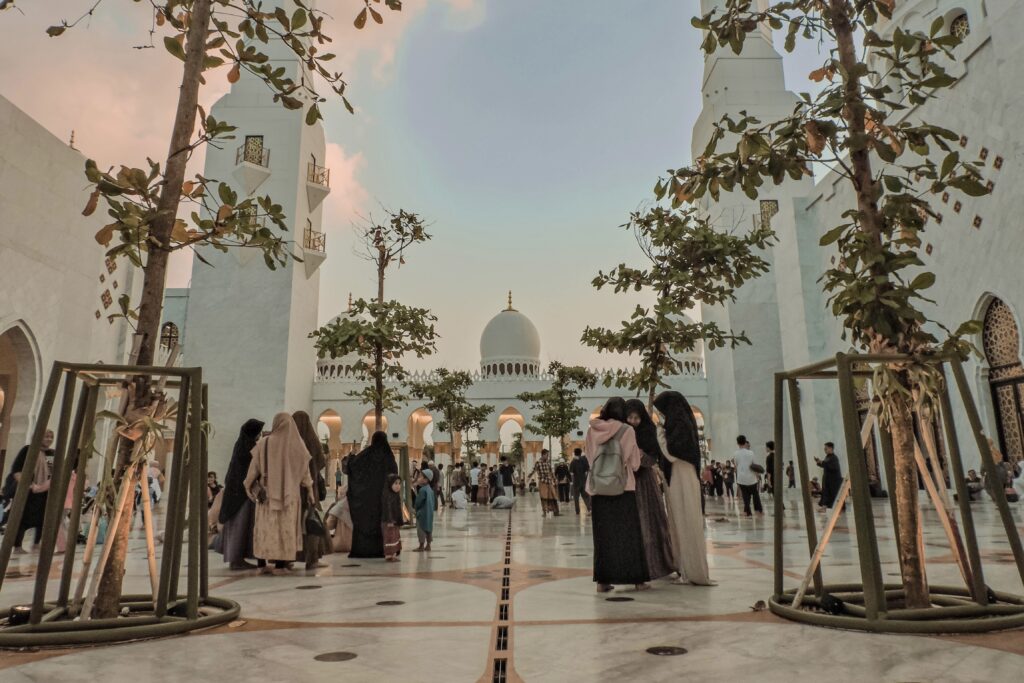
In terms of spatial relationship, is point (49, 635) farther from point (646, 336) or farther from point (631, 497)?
point (646, 336)

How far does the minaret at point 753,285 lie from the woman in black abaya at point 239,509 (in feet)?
46.8

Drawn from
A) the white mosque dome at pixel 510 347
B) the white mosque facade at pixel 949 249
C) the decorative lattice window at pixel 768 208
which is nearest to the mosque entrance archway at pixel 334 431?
the white mosque dome at pixel 510 347

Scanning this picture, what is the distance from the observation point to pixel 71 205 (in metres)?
10.9

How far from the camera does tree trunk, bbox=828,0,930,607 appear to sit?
8.70 feet

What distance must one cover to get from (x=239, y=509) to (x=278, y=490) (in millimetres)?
583

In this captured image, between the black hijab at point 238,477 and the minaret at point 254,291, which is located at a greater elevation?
the minaret at point 254,291

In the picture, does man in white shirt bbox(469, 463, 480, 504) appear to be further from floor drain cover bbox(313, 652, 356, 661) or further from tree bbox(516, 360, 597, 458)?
floor drain cover bbox(313, 652, 356, 661)

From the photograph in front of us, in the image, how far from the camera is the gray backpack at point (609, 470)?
3.90 m

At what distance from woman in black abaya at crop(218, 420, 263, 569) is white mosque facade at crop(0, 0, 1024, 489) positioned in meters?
1.37

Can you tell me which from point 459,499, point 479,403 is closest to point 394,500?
point 459,499

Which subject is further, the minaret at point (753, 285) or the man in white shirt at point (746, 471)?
the minaret at point (753, 285)

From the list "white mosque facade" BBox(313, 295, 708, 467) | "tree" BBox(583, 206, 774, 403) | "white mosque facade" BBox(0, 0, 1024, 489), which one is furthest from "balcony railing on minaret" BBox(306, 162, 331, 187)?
→ "tree" BBox(583, 206, 774, 403)

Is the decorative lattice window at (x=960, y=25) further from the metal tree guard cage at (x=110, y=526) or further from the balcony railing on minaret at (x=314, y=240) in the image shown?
the balcony railing on minaret at (x=314, y=240)

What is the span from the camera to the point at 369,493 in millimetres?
5695
